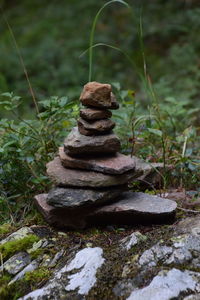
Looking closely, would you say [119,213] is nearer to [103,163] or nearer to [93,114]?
[103,163]

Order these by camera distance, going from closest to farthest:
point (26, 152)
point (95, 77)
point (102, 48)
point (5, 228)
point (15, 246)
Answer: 1. point (15, 246)
2. point (5, 228)
3. point (26, 152)
4. point (95, 77)
5. point (102, 48)

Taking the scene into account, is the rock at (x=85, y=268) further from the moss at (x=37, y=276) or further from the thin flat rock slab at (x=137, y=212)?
the thin flat rock slab at (x=137, y=212)

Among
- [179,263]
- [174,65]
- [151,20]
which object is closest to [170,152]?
[179,263]

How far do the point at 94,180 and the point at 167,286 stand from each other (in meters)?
0.74

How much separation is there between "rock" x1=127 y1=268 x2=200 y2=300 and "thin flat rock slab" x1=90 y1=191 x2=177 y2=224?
443 millimetres

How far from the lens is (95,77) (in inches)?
290

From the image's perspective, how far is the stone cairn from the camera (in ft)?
8.02

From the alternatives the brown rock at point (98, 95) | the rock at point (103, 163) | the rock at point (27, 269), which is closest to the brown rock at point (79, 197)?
the rock at point (103, 163)

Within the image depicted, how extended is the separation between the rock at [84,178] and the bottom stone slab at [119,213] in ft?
0.45

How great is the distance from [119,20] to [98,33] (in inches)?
27.1

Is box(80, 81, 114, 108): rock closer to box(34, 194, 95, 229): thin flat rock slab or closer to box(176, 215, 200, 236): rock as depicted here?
box(34, 194, 95, 229): thin flat rock slab

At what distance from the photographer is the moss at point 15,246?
7.83 ft

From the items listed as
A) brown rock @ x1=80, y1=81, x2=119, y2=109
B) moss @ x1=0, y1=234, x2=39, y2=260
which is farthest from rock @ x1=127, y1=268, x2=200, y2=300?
brown rock @ x1=80, y1=81, x2=119, y2=109

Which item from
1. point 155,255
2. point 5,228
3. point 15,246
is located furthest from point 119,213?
point 5,228
